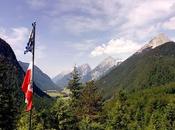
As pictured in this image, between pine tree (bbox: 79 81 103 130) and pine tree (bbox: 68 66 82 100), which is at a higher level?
pine tree (bbox: 68 66 82 100)

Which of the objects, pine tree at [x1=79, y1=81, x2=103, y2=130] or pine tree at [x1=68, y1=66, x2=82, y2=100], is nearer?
pine tree at [x1=68, y1=66, x2=82, y2=100]

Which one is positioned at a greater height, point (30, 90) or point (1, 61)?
point (1, 61)

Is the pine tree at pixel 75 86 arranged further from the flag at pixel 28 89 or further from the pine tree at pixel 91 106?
the flag at pixel 28 89

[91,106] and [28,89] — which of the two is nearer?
[28,89]

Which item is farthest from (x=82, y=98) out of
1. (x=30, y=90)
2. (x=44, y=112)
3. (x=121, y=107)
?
(x=30, y=90)

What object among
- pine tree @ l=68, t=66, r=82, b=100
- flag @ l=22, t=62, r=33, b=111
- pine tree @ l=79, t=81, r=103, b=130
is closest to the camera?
flag @ l=22, t=62, r=33, b=111

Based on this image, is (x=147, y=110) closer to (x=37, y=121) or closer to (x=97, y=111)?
(x=97, y=111)

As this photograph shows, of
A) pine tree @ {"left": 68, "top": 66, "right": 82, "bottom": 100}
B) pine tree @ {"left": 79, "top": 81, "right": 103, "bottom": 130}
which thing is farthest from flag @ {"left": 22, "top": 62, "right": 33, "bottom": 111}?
pine tree @ {"left": 79, "top": 81, "right": 103, "bottom": 130}


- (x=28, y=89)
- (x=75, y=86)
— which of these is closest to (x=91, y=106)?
(x=75, y=86)

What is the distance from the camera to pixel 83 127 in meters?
93.2

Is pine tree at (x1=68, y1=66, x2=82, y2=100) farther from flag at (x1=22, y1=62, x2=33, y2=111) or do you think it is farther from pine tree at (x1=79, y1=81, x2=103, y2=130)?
flag at (x1=22, y1=62, x2=33, y2=111)

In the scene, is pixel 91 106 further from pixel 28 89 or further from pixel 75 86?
pixel 28 89

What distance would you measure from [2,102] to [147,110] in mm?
131909

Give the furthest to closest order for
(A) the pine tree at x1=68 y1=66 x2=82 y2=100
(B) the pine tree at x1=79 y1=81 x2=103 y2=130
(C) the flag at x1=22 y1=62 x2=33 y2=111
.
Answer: (B) the pine tree at x1=79 y1=81 x2=103 y2=130
(A) the pine tree at x1=68 y1=66 x2=82 y2=100
(C) the flag at x1=22 y1=62 x2=33 y2=111
